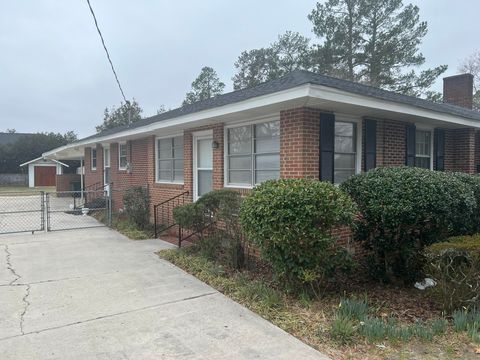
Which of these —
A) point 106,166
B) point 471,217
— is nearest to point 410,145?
point 471,217

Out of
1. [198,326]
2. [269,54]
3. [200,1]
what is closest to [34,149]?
[269,54]

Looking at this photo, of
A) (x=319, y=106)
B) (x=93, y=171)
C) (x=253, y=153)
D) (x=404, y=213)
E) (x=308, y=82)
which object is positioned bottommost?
(x=404, y=213)

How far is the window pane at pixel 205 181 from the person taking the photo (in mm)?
8500

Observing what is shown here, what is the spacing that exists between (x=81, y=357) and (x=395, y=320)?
306 cm

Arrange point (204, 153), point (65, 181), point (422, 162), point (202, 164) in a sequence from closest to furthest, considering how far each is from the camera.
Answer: point (422, 162) → point (204, 153) → point (202, 164) → point (65, 181)

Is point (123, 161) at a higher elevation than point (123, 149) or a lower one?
lower

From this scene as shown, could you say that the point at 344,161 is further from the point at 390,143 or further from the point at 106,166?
the point at 106,166

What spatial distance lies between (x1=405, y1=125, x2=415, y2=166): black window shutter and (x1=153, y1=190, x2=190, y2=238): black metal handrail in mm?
4982

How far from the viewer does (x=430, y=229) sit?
15.6ft

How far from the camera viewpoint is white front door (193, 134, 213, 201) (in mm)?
8461

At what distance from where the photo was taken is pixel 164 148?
34.6 feet

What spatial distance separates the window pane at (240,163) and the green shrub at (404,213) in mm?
2337

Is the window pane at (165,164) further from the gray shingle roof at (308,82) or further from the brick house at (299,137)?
the gray shingle roof at (308,82)

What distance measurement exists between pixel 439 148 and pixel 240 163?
460 centimetres
